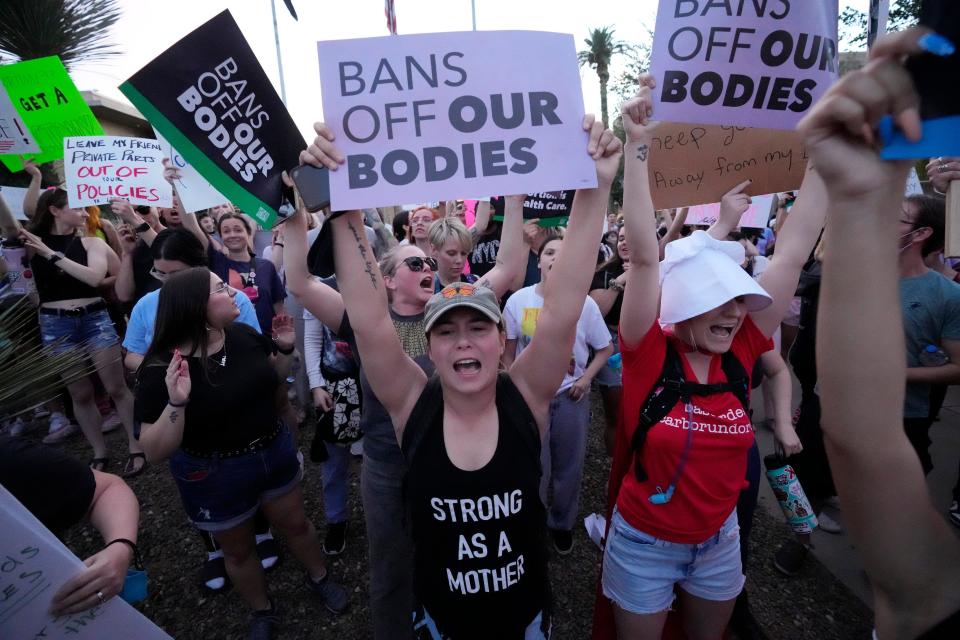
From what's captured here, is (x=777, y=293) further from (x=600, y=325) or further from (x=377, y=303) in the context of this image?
(x=377, y=303)

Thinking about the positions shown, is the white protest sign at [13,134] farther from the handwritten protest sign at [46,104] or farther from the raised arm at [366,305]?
the raised arm at [366,305]

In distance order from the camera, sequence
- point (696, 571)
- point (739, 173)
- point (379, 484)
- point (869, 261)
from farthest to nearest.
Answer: point (739, 173) → point (379, 484) → point (696, 571) → point (869, 261)

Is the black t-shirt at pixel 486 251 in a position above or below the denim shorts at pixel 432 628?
above

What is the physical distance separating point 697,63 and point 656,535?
1980 mm

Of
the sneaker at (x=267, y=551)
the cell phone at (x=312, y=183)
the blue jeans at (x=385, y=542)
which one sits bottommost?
the sneaker at (x=267, y=551)

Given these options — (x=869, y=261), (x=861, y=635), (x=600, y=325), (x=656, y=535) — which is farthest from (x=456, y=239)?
(x=861, y=635)

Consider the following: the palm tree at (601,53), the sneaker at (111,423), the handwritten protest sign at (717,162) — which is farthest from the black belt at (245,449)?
the palm tree at (601,53)

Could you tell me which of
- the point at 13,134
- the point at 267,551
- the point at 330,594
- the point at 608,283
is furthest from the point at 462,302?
the point at 13,134

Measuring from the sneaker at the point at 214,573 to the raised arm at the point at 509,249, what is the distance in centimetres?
251

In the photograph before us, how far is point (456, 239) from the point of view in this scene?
3.46 metres

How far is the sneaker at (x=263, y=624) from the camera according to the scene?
263 centimetres

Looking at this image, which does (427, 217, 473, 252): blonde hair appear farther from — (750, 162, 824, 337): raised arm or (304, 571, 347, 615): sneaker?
(304, 571, 347, 615): sneaker

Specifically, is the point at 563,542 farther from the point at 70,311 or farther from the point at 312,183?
the point at 70,311

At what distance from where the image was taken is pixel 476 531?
1.57 meters
